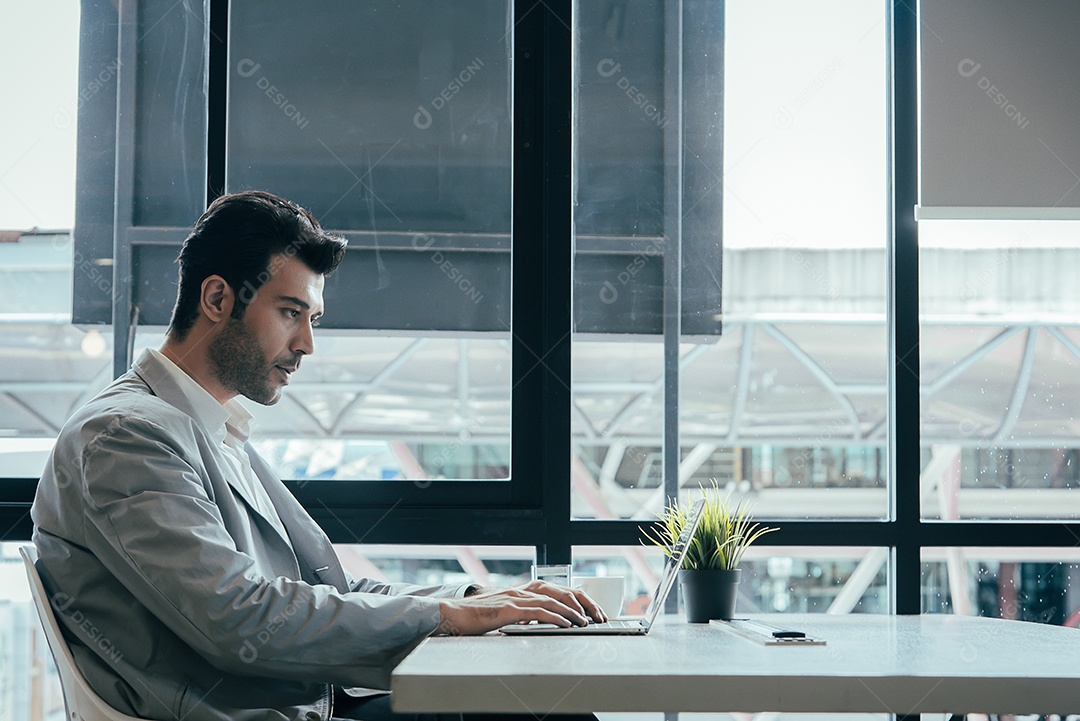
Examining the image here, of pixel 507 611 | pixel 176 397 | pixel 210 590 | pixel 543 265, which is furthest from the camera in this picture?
pixel 543 265

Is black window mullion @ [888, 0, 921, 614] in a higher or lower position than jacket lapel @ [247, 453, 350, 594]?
higher

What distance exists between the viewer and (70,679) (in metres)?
1.69

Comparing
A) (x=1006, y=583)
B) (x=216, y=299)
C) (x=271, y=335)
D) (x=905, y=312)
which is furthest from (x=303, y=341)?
(x=1006, y=583)

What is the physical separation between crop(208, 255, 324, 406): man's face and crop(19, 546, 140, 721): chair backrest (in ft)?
1.87

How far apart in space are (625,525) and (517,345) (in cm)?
57

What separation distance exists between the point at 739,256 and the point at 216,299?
1.46 m

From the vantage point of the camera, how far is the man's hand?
175cm

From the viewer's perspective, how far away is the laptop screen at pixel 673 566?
200cm

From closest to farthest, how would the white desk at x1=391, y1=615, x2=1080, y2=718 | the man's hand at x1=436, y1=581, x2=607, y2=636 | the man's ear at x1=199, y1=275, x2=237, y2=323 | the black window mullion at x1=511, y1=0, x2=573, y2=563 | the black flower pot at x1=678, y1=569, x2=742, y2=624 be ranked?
the white desk at x1=391, y1=615, x2=1080, y2=718 < the man's hand at x1=436, y1=581, x2=607, y2=636 < the man's ear at x1=199, y1=275, x2=237, y2=323 < the black flower pot at x1=678, y1=569, x2=742, y2=624 < the black window mullion at x1=511, y1=0, x2=573, y2=563

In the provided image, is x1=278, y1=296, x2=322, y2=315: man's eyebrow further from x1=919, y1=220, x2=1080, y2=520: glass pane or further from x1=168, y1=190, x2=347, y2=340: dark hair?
x1=919, y1=220, x2=1080, y2=520: glass pane

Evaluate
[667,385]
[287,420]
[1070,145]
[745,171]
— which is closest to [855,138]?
[745,171]

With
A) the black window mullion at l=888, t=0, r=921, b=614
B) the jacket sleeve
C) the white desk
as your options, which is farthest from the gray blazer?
the black window mullion at l=888, t=0, r=921, b=614

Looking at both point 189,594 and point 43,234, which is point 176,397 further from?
point 43,234

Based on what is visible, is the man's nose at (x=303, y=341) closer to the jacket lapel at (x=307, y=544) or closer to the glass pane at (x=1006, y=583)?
the jacket lapel at (x=307, y=544)
